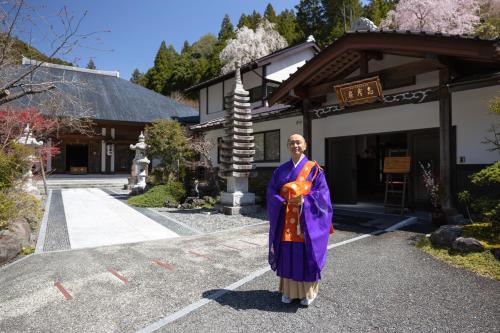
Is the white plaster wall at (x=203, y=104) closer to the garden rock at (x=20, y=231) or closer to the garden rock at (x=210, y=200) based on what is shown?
the garden rock at (x=210, y=200)

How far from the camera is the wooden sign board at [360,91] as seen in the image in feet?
28.0

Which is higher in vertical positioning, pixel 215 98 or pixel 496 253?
pixel 215 98

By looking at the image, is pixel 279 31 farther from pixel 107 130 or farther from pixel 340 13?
pixel 107 130

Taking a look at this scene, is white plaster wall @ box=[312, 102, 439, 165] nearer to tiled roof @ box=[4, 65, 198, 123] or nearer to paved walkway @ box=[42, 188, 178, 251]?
paved walkway @ box=[42, 188, 178, 251]

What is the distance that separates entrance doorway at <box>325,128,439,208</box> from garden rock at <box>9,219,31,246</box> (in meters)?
9.26

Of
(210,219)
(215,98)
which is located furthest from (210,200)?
(215,98)

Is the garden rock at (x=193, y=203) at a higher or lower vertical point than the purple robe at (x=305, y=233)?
lower

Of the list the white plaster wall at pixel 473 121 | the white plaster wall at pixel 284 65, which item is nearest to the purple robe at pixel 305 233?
the white plaster wall at pixel 473 121

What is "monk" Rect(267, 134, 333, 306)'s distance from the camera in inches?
142

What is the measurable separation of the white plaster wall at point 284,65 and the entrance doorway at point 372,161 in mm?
5515

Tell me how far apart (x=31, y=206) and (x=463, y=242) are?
A: 367 inches

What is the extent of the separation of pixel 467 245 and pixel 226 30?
45.5 meters

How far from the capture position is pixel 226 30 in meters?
45.4

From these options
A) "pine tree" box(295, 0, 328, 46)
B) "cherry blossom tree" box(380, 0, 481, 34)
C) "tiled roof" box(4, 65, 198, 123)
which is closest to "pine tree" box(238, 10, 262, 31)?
"pine tree" box(295, 0, 328, 46)
